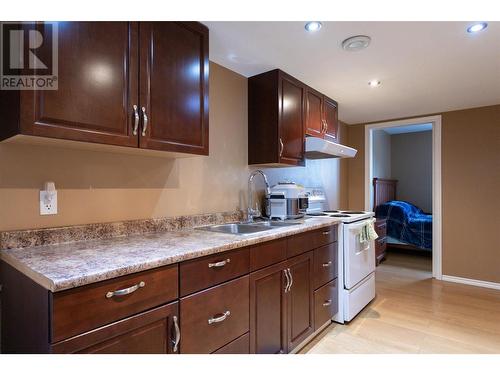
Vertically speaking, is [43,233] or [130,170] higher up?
[130,170]

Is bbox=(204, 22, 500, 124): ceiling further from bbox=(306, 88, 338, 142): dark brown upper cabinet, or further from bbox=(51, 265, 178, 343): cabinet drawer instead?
bbox=(51, 265, 178, 343): cabinet drawer

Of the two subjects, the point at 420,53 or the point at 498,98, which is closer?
the point at 420,53

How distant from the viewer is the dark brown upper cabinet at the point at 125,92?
1.06 m

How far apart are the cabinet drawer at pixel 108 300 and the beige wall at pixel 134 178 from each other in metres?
0.64

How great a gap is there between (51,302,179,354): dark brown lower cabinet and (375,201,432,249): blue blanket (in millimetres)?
4282

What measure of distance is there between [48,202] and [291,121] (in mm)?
1783

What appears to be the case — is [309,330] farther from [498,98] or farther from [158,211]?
[498,98]

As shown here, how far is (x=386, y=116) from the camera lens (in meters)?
3.73

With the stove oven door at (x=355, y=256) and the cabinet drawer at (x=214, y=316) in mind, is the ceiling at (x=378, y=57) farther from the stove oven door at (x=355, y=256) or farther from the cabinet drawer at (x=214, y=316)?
the cabinet drawer at (x=214, y=316)

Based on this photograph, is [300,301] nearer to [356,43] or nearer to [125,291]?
[125,291]

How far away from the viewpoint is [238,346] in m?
1.38

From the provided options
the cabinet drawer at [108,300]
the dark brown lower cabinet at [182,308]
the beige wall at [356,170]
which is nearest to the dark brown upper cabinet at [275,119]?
the dark brown lower cabinet at [182,308]
